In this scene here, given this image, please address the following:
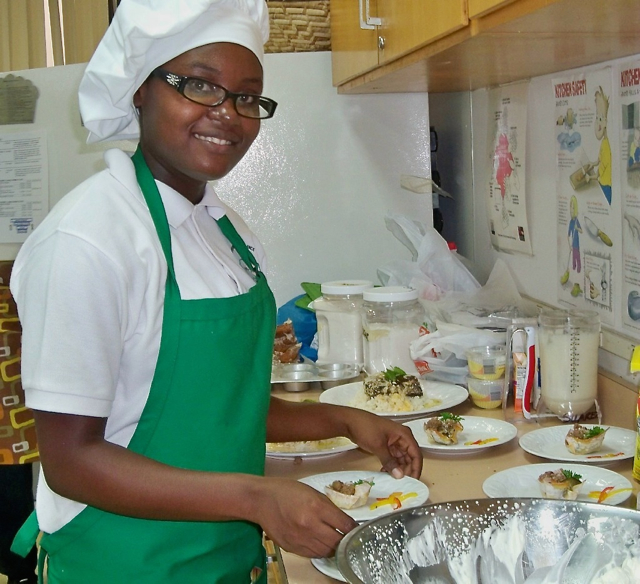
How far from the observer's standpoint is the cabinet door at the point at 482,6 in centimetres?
110

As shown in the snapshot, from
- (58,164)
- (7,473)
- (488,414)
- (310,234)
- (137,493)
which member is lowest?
(7,473)

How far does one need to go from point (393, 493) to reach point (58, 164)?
1694mm

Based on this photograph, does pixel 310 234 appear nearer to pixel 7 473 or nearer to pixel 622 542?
pixel 7 473

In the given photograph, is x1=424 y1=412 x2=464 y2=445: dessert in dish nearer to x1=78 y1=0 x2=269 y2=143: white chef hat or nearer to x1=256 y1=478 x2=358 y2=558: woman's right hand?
x1=256 y1=478 x2=358 y2=558: woman's right hand

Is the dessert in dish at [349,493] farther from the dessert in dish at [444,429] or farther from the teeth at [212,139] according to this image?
the teeth at [212,139]

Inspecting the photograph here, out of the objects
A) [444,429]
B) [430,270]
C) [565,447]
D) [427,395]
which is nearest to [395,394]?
[427,395]

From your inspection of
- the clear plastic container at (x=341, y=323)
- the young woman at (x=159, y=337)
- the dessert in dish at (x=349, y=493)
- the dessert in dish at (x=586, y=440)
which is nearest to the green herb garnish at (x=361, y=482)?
the dessert in dish at (x=349, y=493)

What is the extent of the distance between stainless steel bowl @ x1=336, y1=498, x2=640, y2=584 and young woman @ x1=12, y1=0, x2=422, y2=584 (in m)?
0.06

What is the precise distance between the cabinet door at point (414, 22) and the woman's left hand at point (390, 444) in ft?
1.95

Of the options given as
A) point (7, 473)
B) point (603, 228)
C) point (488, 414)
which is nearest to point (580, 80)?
point (603, 228)

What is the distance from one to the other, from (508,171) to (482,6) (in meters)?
1.03

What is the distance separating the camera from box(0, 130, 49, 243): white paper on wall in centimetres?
258

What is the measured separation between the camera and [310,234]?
8.20 feet

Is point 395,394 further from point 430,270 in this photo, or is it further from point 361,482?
point 430,270
